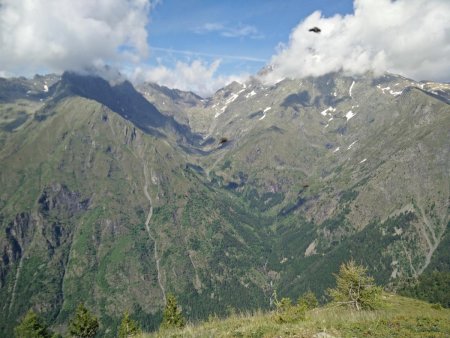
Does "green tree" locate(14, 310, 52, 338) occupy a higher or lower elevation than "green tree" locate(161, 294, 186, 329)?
higher

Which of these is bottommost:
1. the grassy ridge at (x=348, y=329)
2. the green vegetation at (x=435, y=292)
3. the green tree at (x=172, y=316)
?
the green vegetation at (x=435, y=292)

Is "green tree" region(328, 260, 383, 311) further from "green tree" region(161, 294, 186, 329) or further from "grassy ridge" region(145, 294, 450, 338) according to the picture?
"green tree" region(161, 294, 186, 329)

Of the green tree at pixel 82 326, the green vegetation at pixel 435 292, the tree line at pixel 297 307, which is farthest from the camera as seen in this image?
the green vegetation at pixel 435 292

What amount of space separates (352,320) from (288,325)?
481 centimetres

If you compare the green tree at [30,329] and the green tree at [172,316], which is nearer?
the green tree at [30,329]

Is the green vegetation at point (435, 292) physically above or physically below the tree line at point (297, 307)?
below

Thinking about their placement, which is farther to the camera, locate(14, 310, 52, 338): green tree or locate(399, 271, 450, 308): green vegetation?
locate(399, 271, 450, 308): green vegetation

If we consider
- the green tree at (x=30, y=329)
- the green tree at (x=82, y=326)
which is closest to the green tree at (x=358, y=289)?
the green tree at (x=82, y=326)

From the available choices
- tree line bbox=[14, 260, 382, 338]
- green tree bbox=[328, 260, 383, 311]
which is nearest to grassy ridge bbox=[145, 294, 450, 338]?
tree line bbox=[14, 260, 382, 338]

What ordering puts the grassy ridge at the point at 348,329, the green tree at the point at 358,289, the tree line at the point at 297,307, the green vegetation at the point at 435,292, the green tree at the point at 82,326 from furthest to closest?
the green vegetation at the point at 435,292, the green tree at the point at 82,326, the green tree at the point at 358,289, the tree line at the point at 297,307, the grassy ridge at the point at 348,329

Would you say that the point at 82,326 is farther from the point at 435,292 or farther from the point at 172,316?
the point at 435,292

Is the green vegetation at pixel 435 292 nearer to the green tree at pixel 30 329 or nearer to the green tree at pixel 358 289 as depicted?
the green tree at pixel 358 289

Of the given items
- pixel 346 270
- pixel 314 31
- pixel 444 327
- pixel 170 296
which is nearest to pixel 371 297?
pixel 346 270

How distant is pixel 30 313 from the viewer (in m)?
80.1
